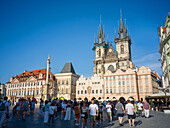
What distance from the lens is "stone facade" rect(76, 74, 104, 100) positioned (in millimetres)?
52844

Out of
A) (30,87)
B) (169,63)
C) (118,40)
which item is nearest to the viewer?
(169,63)

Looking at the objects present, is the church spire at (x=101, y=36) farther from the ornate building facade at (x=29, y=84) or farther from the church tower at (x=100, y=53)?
the ornate building facade at (x=29, y=84)

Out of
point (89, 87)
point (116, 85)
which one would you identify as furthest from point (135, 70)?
point (89, 87)

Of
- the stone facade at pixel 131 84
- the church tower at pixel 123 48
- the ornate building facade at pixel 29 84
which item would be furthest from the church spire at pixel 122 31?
the ornate building facade at pixel 29 84

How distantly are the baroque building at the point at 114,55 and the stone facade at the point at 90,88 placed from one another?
882cm

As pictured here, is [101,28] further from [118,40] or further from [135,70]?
[135,70]

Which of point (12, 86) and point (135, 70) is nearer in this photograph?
point (135, 70)

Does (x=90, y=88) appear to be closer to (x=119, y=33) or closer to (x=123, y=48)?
(x=123, y=48)

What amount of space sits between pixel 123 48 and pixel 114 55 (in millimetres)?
5493

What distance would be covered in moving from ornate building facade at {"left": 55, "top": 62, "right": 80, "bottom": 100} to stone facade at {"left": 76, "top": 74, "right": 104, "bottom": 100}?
4.35 m

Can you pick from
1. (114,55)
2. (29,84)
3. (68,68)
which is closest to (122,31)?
(114,55)

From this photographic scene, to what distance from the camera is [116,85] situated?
50.2m

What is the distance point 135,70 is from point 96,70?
2026 centimetres

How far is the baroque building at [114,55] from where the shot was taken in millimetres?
64875
